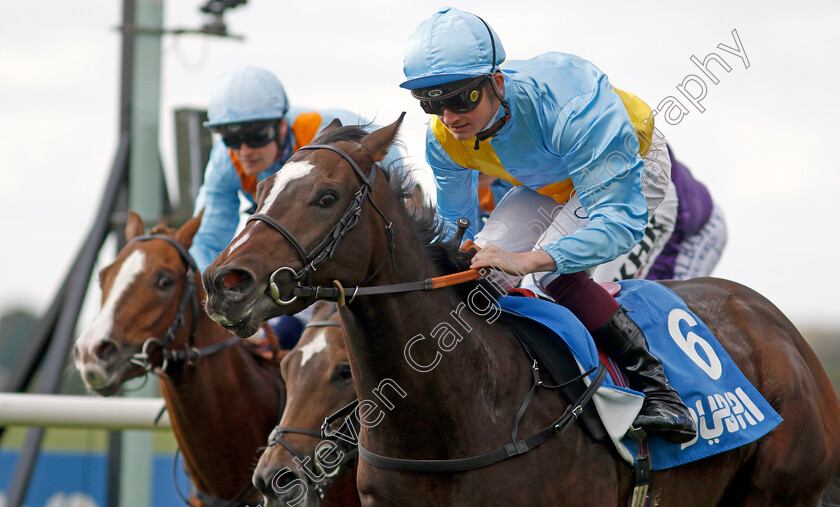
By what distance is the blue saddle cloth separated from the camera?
8.57 feet

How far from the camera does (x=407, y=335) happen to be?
230 centimetres

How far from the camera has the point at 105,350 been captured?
3691mm

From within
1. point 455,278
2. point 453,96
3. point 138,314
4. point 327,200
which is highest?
point 453,96

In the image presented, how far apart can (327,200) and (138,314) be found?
191cm

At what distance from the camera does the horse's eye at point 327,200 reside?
7.09 ft

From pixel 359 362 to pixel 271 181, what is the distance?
1.70ft

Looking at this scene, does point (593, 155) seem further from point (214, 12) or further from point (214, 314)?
point (214, 12)

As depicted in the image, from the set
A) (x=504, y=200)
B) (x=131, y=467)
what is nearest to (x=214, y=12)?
(x=131, y=467)

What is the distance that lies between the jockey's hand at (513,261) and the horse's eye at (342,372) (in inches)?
38.5

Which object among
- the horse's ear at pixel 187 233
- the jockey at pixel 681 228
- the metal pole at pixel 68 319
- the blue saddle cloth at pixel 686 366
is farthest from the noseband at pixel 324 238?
the metal pole at pixel 68 319

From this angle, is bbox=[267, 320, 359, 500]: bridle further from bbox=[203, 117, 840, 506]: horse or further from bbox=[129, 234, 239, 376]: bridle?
bbox=[129, 234, 239, 376]: bridle

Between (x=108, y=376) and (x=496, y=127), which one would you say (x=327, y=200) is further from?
(x=108, y=376)

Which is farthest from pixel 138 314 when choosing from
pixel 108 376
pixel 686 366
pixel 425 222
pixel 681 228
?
pixel 681 228

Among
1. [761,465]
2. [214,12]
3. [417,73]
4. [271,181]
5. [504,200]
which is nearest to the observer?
[271,181]
